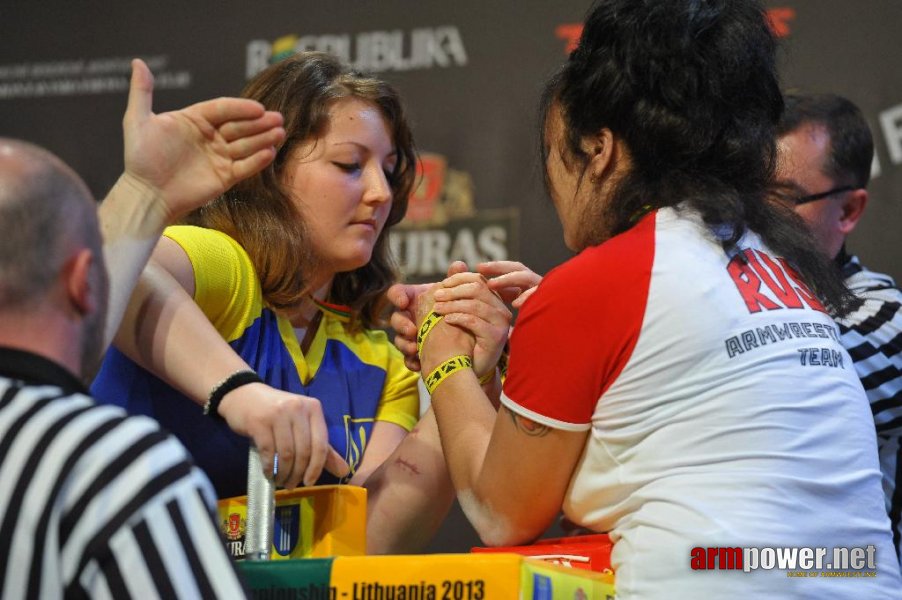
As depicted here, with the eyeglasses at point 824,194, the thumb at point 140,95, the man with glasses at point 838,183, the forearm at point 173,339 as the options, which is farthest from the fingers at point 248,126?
the eyeglasses at point 824,194

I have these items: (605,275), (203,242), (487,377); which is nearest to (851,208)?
(487,377)

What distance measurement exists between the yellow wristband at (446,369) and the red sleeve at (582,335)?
23 cm

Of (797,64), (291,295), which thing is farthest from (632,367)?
(797,64)

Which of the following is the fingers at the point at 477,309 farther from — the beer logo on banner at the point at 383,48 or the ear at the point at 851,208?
the beer logo on banner at the point at 383,48

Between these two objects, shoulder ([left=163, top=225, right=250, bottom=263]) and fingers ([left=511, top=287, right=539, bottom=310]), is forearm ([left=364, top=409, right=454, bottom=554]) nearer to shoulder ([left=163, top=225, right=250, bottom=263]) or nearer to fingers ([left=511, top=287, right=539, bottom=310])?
fingers ([left=511, top=287, right=539, bottom=310])

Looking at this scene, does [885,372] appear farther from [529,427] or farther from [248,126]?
[248,126]

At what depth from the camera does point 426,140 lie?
3006 millimetres

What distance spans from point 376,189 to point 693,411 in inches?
Result: 35.1

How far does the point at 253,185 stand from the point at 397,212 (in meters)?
0.35

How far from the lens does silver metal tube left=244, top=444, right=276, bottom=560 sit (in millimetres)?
1270

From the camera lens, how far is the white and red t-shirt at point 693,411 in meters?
1.22

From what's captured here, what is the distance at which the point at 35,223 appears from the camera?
958 mm

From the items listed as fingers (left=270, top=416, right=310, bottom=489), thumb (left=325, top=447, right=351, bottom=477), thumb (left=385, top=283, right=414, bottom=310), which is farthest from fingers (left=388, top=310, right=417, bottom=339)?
fingers (left=270, top=416, right=310, bottom=489)

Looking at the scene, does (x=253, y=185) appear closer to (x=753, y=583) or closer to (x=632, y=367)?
(x=632, y=367)
